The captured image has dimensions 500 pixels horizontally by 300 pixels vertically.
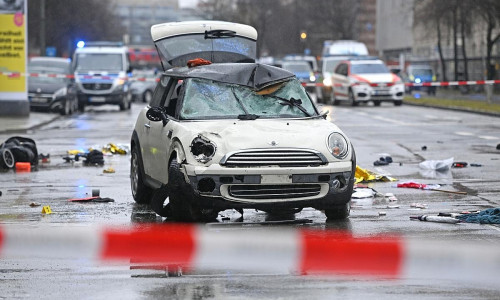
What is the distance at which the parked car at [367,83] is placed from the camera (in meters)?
43.5

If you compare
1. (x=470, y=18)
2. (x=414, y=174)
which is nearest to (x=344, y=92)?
(x=470, y=18)

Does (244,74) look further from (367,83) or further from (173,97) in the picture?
(367,83)

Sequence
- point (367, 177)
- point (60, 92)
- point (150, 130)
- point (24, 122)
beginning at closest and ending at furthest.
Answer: point (150, 130), point (367, 177), point (24, 122), point (60, 92)

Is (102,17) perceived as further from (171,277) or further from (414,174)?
(171,277)

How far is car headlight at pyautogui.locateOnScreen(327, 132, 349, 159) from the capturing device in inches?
420

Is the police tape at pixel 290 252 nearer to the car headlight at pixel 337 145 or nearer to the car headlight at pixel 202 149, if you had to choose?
the car headlight at pixel 202 149

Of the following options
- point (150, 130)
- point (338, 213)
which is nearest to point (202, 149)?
point (338, 213)

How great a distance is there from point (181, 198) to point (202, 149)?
0.49 m

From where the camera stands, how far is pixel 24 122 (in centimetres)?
3164

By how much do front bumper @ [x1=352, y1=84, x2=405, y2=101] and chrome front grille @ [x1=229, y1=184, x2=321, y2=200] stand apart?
1308 inches

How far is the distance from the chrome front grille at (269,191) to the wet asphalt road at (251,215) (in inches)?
15.8

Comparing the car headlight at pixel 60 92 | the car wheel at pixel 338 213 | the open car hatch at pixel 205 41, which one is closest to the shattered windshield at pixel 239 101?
the car wheel at pixel 338 213

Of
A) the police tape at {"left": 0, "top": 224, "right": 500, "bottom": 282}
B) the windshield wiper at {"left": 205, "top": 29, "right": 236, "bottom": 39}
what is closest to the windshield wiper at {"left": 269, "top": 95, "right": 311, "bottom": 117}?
the police tape at {"left": 0, "top": 224, "right": 500, "bottom": 282}

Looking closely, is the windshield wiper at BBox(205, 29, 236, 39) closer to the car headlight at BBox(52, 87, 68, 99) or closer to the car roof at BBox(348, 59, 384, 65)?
the car headlight at BBox(52, 87, 68, 99)
